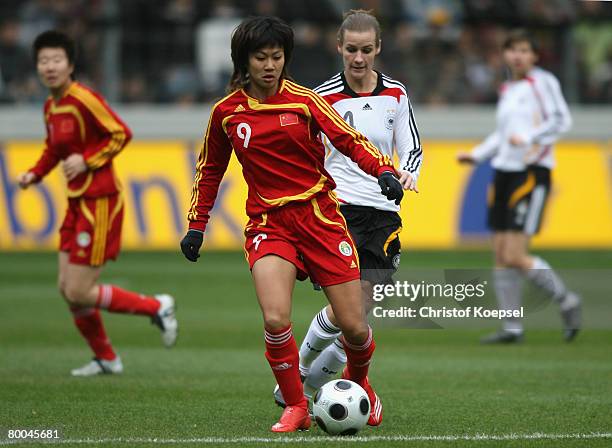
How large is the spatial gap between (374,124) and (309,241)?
1094 mm

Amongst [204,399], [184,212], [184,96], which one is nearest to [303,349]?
[204,399]

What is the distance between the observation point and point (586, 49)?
20797 millimetres

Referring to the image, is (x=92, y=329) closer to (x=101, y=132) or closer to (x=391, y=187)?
(x=101, y=132)

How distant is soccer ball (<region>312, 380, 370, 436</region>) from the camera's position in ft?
20.2

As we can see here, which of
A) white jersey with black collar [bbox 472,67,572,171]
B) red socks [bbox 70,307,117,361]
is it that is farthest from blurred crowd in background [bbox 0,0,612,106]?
red socks [bbox 70,307,117,361]

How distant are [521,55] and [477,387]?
12.9ft

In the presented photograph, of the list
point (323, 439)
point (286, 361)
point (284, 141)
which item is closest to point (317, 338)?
point (286, 361)

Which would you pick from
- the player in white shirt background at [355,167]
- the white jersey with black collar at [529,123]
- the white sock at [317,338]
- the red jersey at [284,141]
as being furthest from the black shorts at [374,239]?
the white jersey with black collar at [529,123]

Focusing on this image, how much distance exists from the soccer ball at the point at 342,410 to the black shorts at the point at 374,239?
957 millimetres

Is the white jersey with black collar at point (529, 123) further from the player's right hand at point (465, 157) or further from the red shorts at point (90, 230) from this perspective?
the red shorts at point (90, 230)

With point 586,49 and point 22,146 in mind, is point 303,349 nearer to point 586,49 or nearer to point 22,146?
point 22,146

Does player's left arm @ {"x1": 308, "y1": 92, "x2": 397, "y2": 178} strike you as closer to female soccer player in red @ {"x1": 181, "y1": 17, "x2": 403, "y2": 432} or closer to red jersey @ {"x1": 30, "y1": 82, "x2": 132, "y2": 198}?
female soccer player in red @ {"x1": 181, "y1": 17, "x2": 403, "y2": 432}

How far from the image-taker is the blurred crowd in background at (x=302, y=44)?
20.2 meters

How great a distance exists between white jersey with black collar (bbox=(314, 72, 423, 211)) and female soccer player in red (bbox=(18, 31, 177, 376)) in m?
2.26
